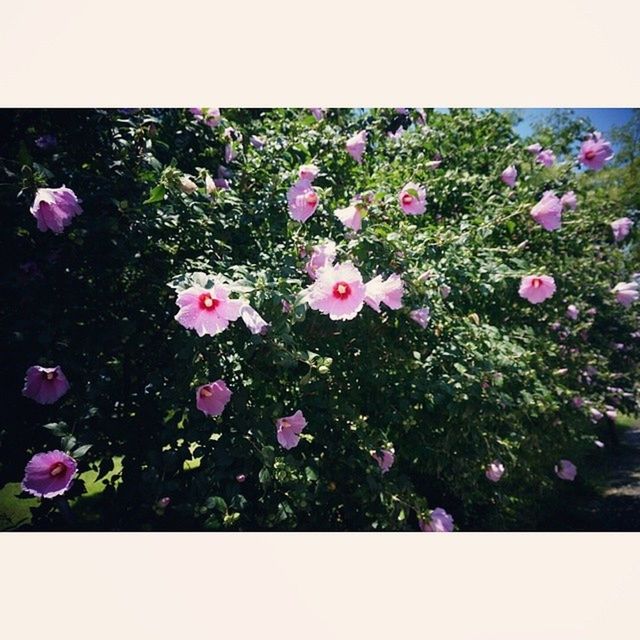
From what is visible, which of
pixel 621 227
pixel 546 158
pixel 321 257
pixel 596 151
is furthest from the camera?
pixel 621 227

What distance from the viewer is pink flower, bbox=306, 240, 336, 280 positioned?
1.19 m

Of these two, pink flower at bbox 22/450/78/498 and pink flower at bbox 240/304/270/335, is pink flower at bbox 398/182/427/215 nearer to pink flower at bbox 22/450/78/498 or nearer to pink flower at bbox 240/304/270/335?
pink flower at bbox 240/304/270/335

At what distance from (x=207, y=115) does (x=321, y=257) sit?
2.56ft

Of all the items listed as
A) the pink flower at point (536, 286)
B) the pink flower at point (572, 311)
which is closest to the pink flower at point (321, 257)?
the pink flower at point (536, 286)

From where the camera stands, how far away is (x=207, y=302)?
0.99 meters

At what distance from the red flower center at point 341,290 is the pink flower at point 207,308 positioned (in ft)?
0.83

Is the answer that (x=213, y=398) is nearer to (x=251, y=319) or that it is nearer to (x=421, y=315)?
(x=251, y=319)

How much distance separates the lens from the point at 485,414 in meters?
1.36

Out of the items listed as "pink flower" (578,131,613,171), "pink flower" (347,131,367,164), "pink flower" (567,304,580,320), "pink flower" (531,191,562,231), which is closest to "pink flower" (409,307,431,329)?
"pink flower" (531,191,562,231)

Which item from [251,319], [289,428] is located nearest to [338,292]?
[251,319]

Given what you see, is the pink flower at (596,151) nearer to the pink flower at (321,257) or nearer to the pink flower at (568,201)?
the pink flower at (568,201)

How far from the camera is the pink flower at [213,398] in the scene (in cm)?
109

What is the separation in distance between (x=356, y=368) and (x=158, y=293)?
69cm
